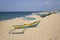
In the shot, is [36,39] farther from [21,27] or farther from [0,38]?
[21,27]

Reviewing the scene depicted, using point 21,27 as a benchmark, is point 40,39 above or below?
above

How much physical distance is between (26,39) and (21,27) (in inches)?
64.6

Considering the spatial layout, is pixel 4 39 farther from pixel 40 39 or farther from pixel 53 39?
pixel 53 39

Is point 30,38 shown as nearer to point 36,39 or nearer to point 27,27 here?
point 36,39

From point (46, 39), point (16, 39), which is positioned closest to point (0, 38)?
point (16, 39)

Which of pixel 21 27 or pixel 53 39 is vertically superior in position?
pixel 53 39

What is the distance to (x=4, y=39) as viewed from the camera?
12.0 ft

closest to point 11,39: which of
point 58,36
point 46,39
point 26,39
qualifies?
point 26,39

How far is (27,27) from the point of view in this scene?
5312mm

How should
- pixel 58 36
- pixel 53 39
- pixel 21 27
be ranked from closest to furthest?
pixel 53 39, pixel 58 36, pixel 21 27

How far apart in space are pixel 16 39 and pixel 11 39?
14cm

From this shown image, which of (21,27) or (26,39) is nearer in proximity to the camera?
(26,39)

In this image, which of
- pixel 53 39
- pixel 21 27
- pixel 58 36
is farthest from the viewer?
pixel 21 27

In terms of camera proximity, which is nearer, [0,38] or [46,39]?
[46,39]
